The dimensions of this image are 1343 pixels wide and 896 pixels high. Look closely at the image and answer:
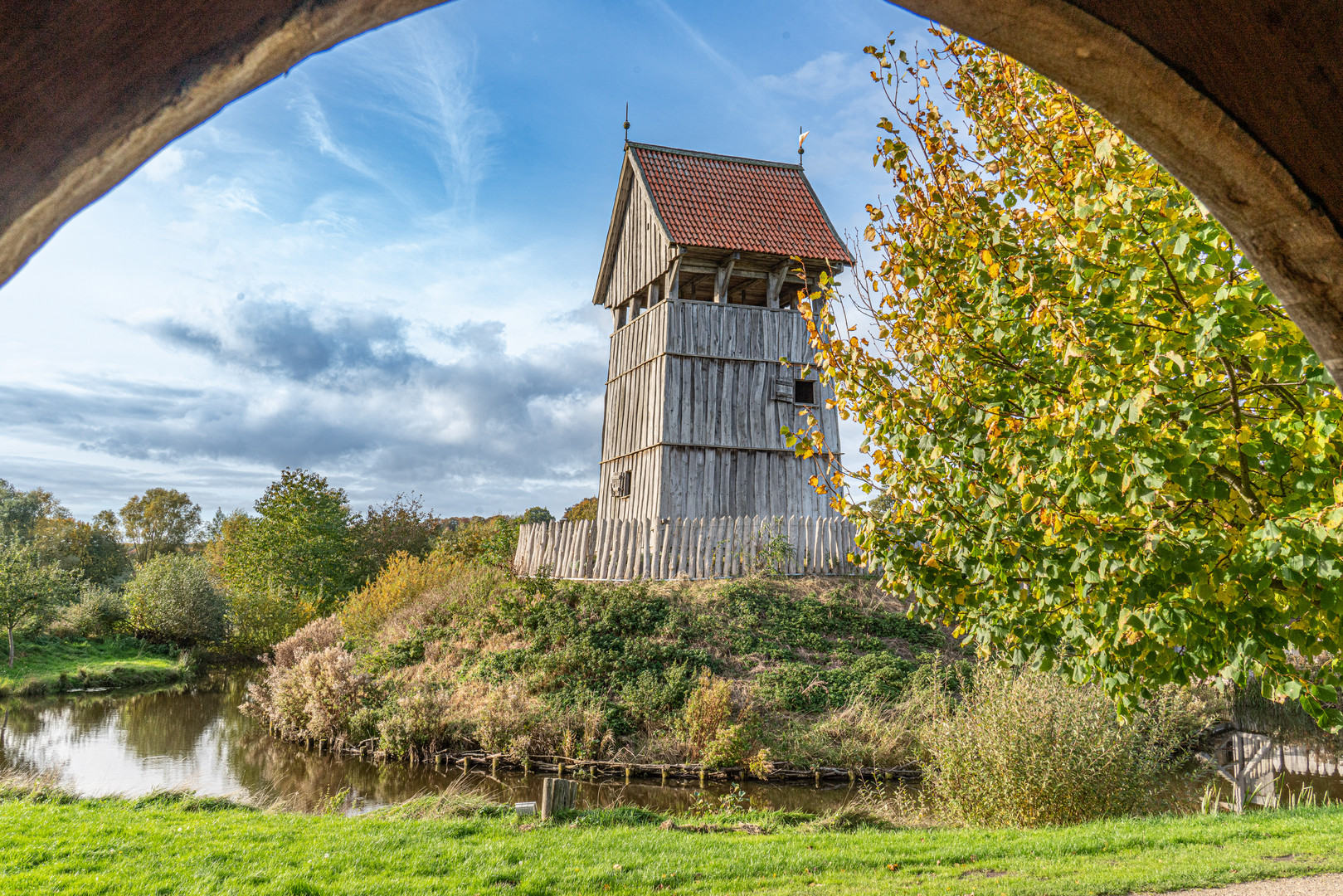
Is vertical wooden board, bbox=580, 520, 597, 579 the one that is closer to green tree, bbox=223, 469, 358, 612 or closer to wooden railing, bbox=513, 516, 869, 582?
wooden railing, bbox=513, 516, 869, 582

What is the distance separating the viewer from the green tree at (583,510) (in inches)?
1678

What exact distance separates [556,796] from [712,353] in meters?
13.7

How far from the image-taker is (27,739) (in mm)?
16844

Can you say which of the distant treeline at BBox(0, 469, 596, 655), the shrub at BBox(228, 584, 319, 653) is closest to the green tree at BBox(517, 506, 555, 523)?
the distant treeline at BBox(0, 469, 596, 655)

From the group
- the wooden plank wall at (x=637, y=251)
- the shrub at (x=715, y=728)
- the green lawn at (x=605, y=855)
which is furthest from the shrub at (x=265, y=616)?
the green lawn at (x=605, y=855)

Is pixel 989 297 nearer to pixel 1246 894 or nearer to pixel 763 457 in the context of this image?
pixel 1246 894

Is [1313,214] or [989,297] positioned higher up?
[989,297]

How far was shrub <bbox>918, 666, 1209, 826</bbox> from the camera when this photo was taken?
9625mm

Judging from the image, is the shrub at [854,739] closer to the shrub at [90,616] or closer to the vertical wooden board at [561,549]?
the vertical wooden board at [561,549]

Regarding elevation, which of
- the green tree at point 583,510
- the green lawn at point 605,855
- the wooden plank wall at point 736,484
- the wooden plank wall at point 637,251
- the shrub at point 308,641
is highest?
the wooden plank wall at point 637,251

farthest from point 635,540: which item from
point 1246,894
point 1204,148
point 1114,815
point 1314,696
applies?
point 1204,148

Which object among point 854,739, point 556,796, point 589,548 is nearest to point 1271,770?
point 854,739

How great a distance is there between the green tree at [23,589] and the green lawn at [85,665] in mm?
959

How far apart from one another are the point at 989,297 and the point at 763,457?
1652cm
